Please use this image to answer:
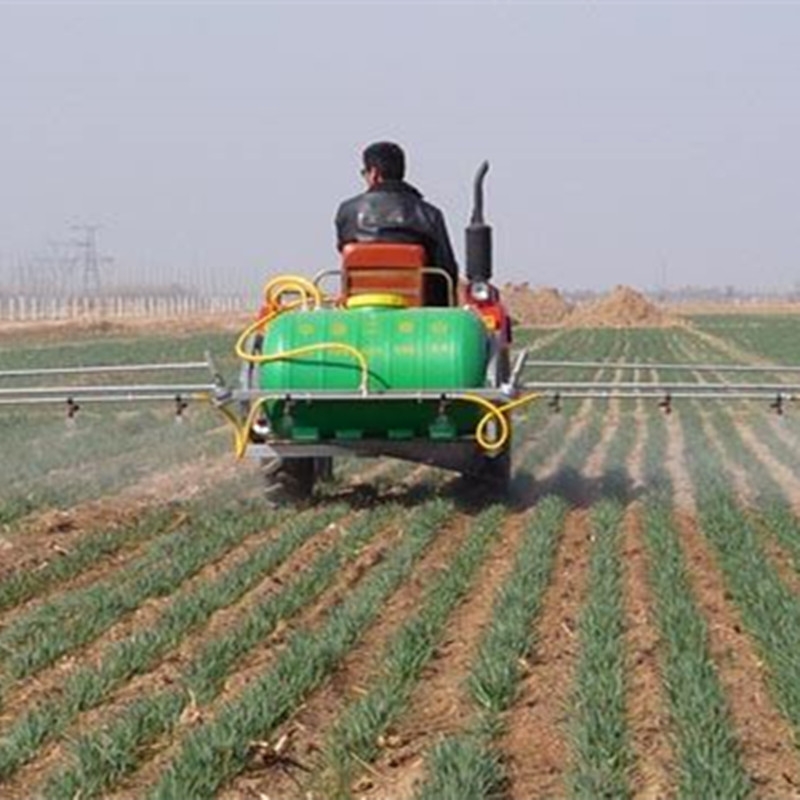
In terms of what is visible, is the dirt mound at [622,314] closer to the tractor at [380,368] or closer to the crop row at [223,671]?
the tractor at [380,368]

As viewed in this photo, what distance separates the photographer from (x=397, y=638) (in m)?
6.25

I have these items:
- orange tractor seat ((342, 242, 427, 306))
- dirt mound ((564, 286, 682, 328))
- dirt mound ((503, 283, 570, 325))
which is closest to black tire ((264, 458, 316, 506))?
orange tractor seat ((342, 242, 427, 306))

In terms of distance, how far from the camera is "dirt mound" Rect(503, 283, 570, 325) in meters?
80.8

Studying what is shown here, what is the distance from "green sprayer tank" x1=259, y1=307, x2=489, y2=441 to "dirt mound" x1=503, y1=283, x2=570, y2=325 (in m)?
68.3

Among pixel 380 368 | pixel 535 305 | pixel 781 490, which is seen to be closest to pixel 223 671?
pixel 380 368

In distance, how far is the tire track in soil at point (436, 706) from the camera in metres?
4.63

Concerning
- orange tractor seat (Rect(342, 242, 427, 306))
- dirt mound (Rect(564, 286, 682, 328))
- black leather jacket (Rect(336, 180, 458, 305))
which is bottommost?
dirt mound (Rect(564, 286, 682, 328))

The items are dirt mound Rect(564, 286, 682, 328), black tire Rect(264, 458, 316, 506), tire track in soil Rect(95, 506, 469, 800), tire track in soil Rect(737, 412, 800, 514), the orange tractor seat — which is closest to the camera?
tire track in soil Rect(95, 506, 469, 800)

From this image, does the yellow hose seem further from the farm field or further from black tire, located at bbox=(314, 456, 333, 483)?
black tire, located at bbox=(314, 456, 333, 483)

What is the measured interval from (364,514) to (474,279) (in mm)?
1656

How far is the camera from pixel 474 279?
9.96m

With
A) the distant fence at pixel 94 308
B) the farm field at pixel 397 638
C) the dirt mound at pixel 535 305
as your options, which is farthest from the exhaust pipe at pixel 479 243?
the dirt mound at pixel 535 305

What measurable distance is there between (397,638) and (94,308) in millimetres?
87649

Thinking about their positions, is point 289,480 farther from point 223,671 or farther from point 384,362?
point 223,671
